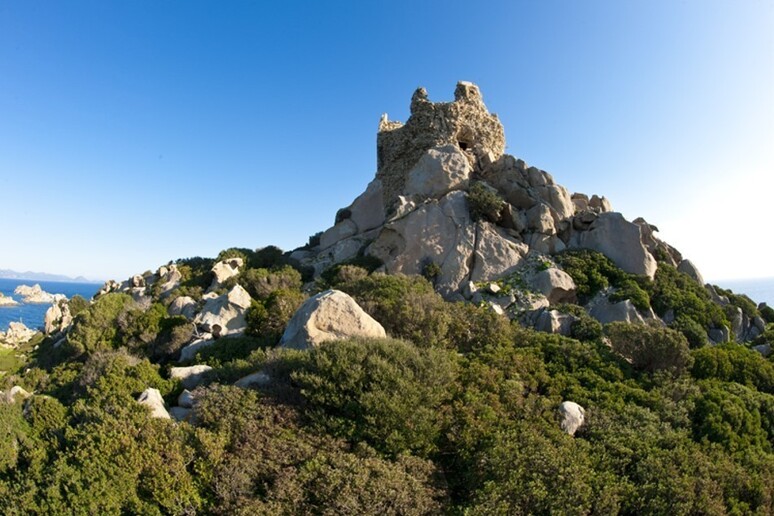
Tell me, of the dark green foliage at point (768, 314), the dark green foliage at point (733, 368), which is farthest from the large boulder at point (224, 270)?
the dark green foliage at point (768, 314)

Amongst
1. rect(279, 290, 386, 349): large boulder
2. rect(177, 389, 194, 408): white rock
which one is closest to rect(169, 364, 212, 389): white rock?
rect(177, 389, 194, 408): white rock

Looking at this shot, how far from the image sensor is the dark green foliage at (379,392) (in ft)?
30.0

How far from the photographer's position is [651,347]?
46.4ft

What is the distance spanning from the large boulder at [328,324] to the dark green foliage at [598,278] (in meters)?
11.6

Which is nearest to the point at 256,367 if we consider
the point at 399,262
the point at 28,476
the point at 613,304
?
the point at 28,476

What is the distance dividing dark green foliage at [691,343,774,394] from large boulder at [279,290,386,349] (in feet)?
31.6

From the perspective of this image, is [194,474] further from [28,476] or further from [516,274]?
[516,274]

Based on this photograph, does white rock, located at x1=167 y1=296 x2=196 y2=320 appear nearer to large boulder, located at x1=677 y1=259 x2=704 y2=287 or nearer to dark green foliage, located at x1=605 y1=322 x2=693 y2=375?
dark green foliage, located at x1=605 y1=322 x2=693 y2=375

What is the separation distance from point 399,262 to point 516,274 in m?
5.68

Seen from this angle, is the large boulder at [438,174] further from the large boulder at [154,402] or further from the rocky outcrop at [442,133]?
the large boulder at [154,402]

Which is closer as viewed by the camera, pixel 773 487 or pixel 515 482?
pixel 515 482

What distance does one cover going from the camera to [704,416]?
11117 millimetres

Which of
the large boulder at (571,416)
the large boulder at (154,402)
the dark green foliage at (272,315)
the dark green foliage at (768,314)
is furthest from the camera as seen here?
the dark green foliage at (768,314)

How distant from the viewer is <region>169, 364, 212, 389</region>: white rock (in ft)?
39.8
